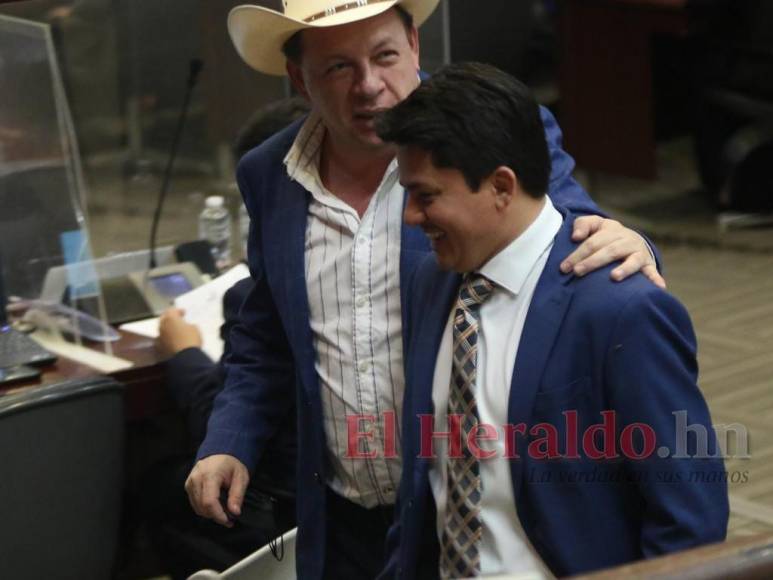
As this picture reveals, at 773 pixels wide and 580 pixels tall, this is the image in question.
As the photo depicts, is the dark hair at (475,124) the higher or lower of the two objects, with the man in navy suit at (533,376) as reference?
higher

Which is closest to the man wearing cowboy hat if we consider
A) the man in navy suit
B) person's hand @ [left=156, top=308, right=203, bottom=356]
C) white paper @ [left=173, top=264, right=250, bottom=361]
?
the man in navy suit

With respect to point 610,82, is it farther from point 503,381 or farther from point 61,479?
point 503,381

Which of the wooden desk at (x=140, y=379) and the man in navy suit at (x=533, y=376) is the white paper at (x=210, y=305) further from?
the man in navy suit at (x=533, y=376)

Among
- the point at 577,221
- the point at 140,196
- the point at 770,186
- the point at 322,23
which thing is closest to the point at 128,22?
the point at 140,196

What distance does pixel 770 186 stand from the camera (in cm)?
605

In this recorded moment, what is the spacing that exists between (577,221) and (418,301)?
253mm

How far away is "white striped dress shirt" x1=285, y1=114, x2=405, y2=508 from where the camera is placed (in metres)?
2.08

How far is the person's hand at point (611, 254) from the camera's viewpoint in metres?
1.71

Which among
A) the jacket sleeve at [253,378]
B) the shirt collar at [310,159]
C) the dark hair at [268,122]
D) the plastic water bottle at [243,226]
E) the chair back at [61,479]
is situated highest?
the shirt collar at [310,159]

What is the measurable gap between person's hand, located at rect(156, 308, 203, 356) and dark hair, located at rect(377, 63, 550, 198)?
147 cm

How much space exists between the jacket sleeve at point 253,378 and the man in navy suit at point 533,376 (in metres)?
0.49

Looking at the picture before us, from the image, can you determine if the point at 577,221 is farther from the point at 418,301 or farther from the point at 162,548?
the point at 162,548

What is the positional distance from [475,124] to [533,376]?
1.00ft

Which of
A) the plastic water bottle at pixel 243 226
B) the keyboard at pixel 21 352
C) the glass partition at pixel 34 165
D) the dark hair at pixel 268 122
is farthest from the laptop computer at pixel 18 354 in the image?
the plastic water bottle at pixel 243 226
